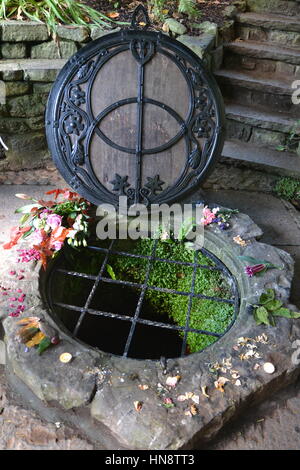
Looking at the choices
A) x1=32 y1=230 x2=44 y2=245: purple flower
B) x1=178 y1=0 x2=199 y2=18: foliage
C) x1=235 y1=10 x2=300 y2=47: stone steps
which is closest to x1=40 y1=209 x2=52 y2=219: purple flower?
x1=32 y1=230 x2=44 y2=245: purple flower

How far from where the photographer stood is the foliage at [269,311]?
91.0 inches

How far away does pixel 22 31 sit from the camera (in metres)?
3.43

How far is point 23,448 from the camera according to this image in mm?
1964

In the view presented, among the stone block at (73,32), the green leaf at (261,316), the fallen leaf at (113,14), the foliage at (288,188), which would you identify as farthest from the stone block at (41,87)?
the green leaf at (261,316)

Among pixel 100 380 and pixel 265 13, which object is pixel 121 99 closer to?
pixel 100 380

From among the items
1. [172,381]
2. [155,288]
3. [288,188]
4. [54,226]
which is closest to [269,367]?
[172,381]

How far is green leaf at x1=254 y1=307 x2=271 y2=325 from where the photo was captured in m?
2.30

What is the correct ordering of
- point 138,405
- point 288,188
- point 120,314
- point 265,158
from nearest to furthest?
point 138,405 → point 120,314 → point 288,188 → point 265,158

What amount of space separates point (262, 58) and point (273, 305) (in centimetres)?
259

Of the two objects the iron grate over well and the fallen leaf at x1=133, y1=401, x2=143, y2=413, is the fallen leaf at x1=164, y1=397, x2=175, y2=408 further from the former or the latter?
the iron grate over well

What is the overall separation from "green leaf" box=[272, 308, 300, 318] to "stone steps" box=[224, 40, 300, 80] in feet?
8.15

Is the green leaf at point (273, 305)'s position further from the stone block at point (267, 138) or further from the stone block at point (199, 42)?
the stone block at point (199, 42)

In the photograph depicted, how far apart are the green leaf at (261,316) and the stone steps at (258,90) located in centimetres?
219

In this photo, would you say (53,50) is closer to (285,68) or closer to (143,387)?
(285,68)
